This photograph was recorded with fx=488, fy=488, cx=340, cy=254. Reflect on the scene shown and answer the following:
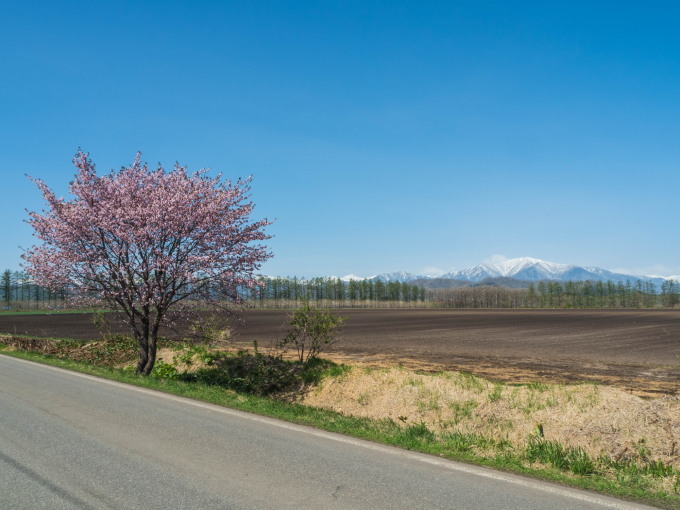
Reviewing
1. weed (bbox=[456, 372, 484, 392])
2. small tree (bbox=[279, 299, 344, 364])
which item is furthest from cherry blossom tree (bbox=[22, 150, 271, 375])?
weed (bbox=[456, 372, 484, 392])

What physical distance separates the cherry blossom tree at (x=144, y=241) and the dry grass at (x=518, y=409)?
515cm

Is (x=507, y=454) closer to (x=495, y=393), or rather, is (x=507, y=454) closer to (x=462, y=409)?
(x=462, y=409)

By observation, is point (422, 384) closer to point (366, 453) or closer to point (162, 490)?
point (366, 453)

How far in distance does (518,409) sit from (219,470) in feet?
26.1

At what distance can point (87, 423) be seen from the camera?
30.4 ft

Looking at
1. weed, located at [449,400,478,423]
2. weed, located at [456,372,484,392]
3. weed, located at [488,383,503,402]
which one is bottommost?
weed, located at [449,400,478,423]

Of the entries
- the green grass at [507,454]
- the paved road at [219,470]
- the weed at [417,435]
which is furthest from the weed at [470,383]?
the paved road at [219,470]

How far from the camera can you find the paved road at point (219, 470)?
220 inches

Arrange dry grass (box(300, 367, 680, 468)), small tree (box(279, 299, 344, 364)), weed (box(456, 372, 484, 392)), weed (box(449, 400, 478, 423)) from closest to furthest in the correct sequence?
1. dry grass (box(300, 367, 680, 468))
2. weed (box(449, 400, 478, 423))
3. weed (box(456, 372, 484, 392))
4. small tree (box(279, 299, 344, 364))

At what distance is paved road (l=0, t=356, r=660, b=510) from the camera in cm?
558

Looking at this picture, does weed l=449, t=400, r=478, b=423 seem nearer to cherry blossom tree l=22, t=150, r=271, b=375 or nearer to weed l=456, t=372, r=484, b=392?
weed l=456, t=372, r=484, b=392

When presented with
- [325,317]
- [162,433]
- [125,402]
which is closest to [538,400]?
[325,317]

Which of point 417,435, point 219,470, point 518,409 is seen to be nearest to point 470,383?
point 518,409

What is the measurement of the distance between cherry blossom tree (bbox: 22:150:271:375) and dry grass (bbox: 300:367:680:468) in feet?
16.9
